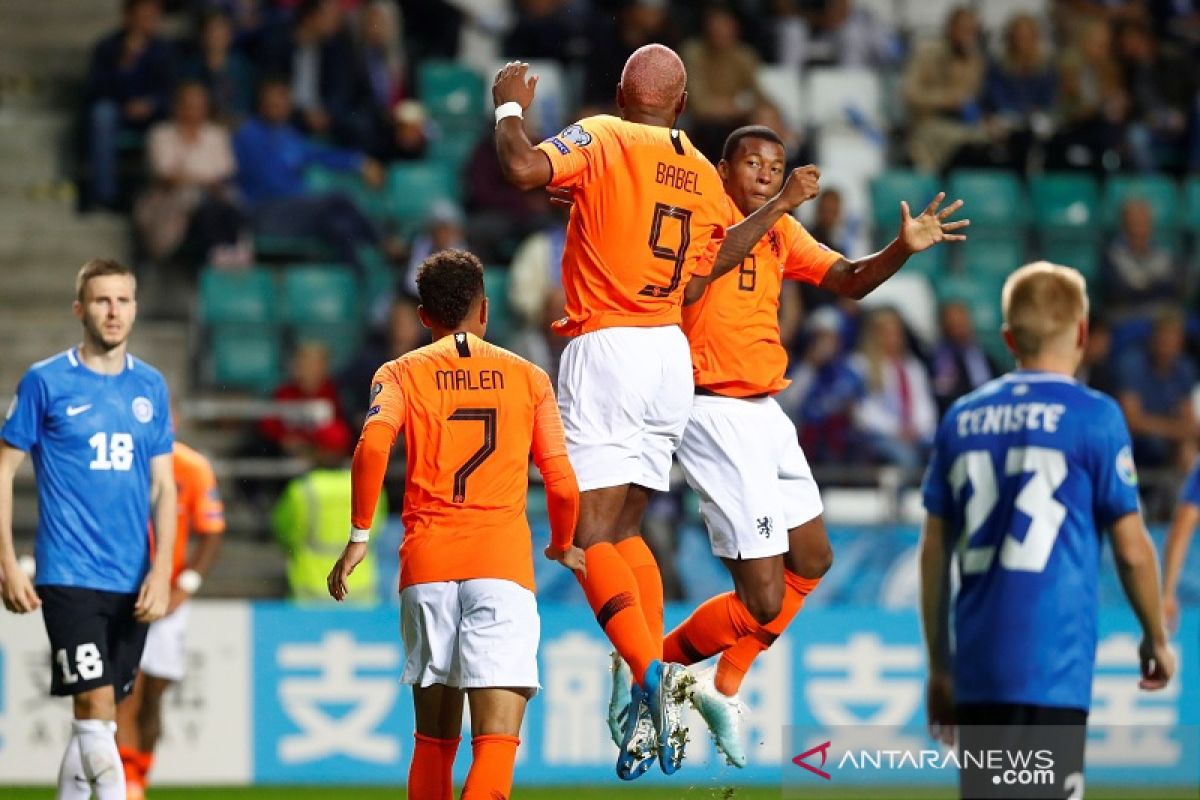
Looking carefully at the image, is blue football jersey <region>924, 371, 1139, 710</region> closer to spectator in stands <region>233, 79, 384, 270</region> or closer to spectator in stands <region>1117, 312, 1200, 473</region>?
spectator in stands <region>1117, 312, 1200, 473</region>

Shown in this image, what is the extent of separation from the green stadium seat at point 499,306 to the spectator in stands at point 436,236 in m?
0.35

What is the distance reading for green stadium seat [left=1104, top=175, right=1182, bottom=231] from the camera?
1633cm

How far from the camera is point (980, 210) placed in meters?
16.3

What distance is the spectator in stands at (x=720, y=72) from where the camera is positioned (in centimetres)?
1609

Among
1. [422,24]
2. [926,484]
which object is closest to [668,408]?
[926,484]

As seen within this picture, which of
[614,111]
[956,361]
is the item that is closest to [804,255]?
[956,361]

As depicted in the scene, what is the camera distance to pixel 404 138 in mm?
16062

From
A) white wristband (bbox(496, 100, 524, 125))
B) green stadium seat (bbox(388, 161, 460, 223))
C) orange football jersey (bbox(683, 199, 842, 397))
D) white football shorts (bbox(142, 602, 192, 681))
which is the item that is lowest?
white football shorts (bbox(142, 602, 192, 681))

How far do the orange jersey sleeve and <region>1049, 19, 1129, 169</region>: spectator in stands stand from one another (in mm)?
10785

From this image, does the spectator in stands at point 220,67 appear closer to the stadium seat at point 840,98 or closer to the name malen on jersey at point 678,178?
the stadium seat at point 840,98

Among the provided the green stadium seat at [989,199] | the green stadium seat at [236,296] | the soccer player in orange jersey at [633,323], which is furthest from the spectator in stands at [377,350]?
the soccer player in orange jersey at [633,323]

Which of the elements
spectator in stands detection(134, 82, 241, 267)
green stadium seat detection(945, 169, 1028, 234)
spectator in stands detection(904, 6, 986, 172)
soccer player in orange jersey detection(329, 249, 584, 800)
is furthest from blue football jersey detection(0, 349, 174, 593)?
spectator in stands detection(904, 6, 986, 172)

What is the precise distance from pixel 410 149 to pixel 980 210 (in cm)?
468

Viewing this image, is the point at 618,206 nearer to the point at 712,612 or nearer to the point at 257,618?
the point at 712,612
